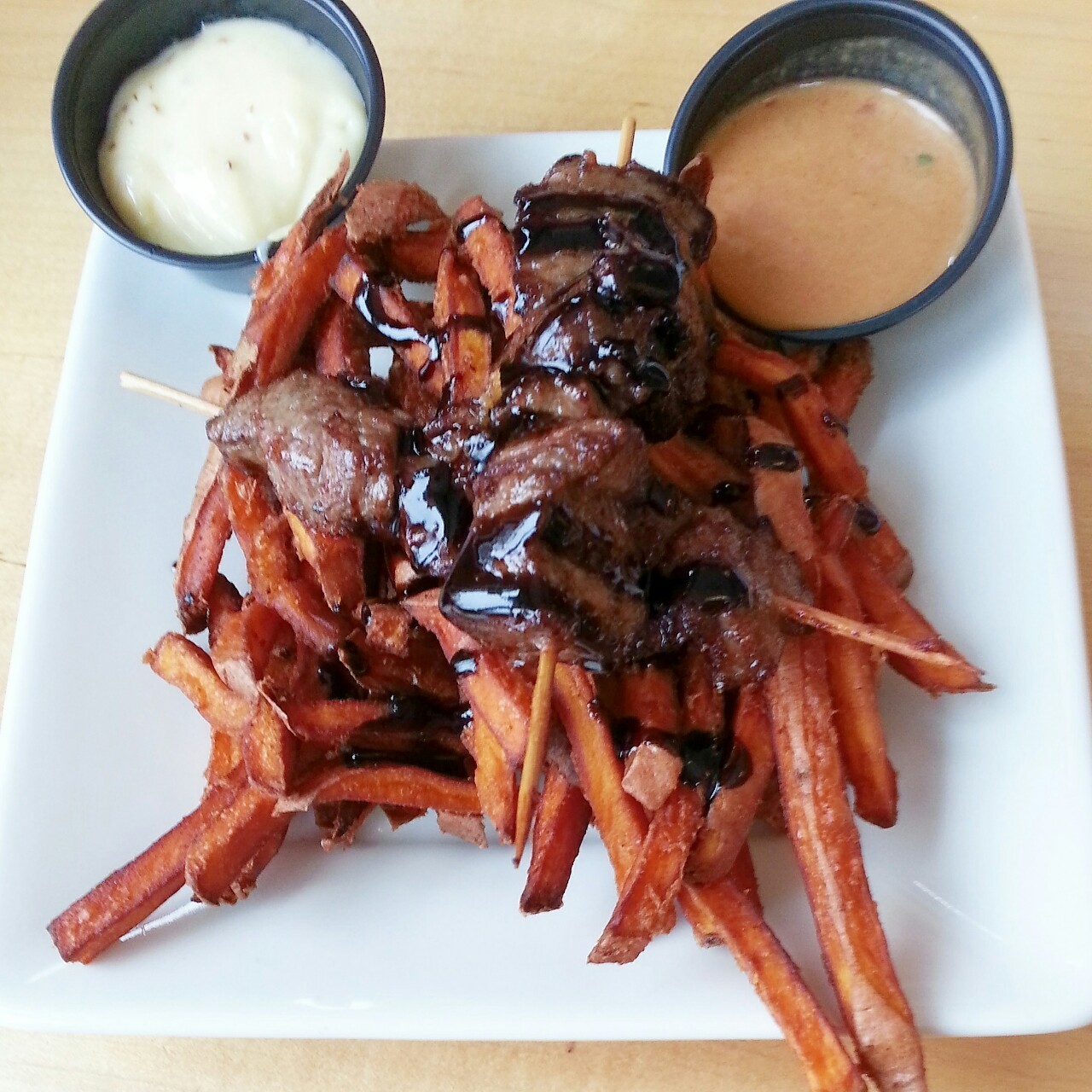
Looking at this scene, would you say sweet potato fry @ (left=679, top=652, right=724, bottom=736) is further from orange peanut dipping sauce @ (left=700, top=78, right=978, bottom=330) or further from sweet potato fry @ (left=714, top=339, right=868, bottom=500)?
orange peanut dipping sauce @ (left=700, top=78, right=978, bottom=330)

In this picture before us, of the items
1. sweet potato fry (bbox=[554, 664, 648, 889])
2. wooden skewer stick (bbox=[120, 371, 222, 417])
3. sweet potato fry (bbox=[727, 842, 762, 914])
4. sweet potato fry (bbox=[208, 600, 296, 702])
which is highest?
wooden skewer stick (bbox=[120, 371, 222, 417])

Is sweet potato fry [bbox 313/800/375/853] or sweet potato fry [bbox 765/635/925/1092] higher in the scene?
sweet potato fry [bbox 765/635/925/1092]

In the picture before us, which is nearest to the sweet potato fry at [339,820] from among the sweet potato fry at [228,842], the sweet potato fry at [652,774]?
the sweet potato fry at [228,842]

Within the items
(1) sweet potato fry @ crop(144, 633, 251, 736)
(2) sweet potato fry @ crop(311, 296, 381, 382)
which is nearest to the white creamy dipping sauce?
(2) sweet potato fry @ crop(311, 296, 381, 382)

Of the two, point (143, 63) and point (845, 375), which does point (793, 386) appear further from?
point (143, 63)

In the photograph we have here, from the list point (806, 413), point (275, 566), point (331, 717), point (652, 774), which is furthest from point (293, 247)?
point (652, 774)

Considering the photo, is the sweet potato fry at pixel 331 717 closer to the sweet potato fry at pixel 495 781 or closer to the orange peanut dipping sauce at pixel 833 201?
the sweet potato fry at pixel 495 781
